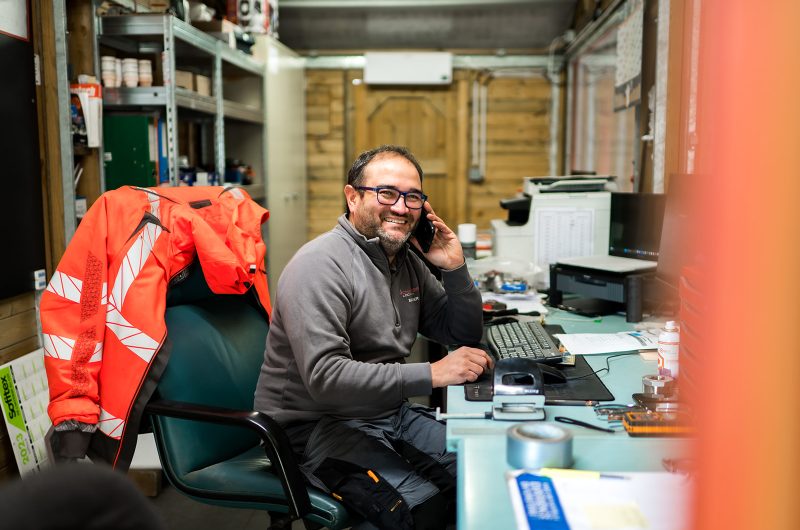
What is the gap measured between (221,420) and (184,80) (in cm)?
226

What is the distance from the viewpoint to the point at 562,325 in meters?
2.42

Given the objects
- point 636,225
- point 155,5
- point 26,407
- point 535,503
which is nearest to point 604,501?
point 535,503

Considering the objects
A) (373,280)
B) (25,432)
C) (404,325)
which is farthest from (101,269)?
(25,432)

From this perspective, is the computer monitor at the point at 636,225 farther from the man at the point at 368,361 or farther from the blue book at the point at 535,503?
the blue book at the point at 535,503

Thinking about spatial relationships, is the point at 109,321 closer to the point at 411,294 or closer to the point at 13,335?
the point at 411,294

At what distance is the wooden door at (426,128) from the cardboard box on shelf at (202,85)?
230 cm

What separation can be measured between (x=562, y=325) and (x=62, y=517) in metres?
2.09

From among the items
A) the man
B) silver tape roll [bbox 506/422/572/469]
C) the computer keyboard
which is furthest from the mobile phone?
silver tape roll [bbox 506/422/572/469]

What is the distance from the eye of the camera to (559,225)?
3307mm

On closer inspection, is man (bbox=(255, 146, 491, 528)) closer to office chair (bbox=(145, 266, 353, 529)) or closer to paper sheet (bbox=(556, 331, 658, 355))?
office chair (bbox=(145, 266, 353, 529))

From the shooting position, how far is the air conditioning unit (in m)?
5.64

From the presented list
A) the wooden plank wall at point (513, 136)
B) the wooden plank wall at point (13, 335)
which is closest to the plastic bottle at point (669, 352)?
the wooden plank wall at point (13, 335)

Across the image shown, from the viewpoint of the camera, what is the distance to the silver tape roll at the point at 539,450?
3.52 ft

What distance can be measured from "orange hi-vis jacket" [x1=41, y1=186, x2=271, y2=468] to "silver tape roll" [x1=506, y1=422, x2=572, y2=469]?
0.96 meters
